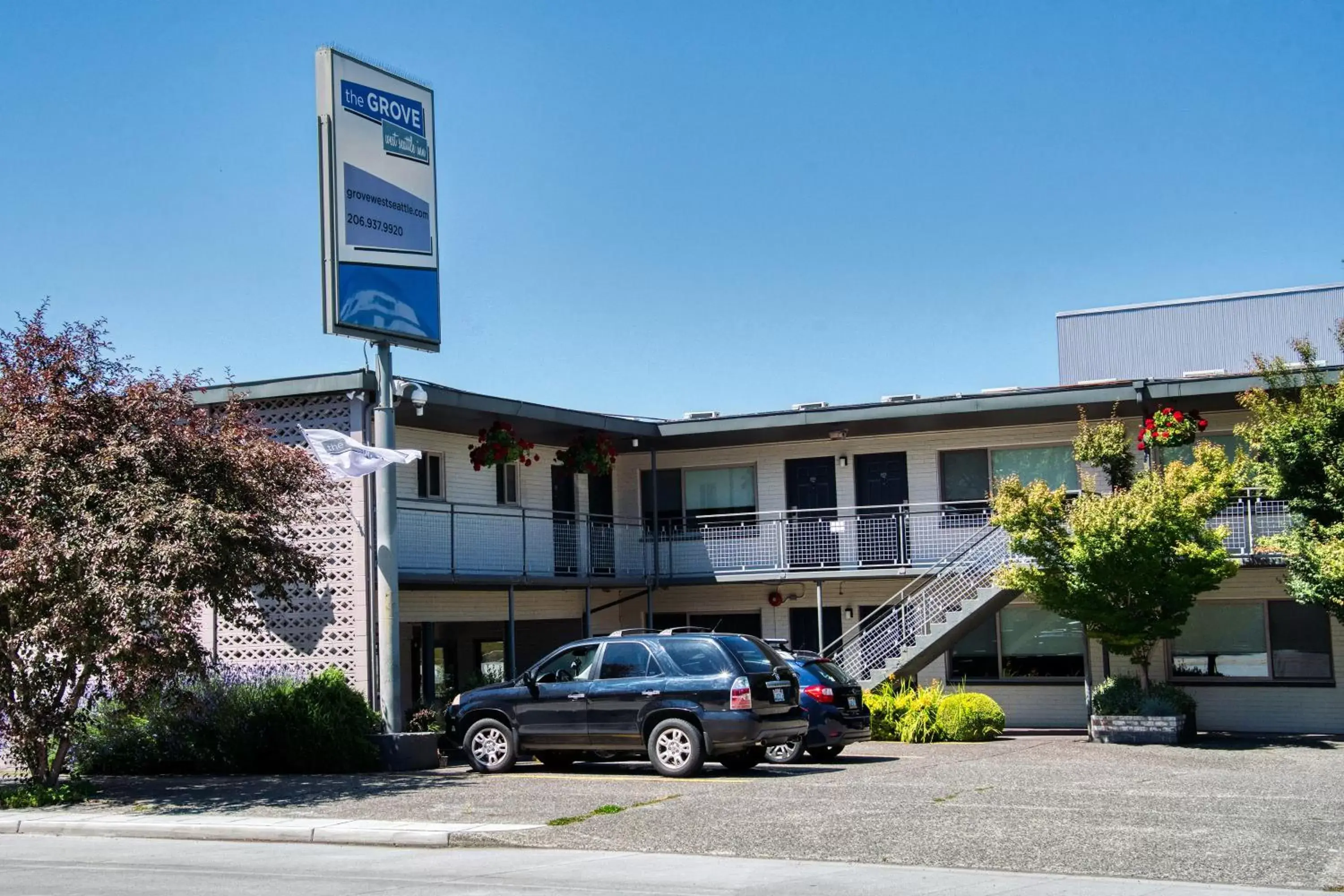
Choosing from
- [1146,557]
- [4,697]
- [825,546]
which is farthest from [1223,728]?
[4,697]

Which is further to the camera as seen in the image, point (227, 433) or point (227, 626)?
point (227, 626)

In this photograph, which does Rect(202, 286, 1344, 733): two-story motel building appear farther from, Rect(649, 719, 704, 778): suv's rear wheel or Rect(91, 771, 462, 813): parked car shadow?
Rect(649, 719, 704, 778): suv's rear wheel

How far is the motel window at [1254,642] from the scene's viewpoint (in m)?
24.5

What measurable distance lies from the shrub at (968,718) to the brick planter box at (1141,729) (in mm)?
1601

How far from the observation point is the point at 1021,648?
87.8 feet

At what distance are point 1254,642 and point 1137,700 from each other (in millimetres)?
3585

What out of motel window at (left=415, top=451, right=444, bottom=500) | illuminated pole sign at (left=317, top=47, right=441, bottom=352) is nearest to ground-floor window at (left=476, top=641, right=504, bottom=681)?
motel window at (left=415, top=451, right=444, bottom=500)

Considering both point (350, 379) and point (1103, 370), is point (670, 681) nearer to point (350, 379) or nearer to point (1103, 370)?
point (350, 379)

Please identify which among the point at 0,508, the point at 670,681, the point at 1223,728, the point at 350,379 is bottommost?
the point at 1223,728

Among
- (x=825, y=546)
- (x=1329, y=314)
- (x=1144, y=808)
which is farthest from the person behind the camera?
(x=1329, y=314)

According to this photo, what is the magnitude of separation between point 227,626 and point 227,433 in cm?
580

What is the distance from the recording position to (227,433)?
57.5ft

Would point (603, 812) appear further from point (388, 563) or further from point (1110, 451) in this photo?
point (1110, 451)

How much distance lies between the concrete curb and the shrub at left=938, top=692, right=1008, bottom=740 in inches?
430
